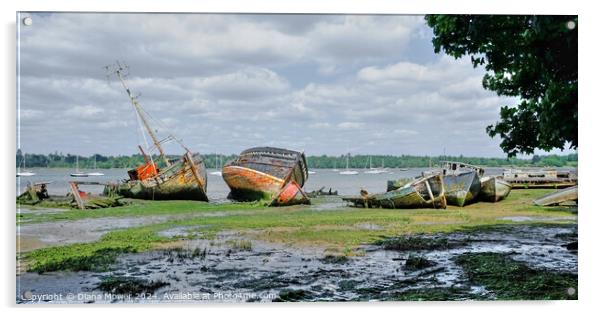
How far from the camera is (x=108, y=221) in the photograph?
7.73 m

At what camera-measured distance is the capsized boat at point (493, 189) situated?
8.38m

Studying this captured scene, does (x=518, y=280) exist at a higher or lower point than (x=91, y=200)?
lower

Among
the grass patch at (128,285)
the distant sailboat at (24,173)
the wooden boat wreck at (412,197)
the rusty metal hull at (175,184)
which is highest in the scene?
the distant sailboat at (24,173)

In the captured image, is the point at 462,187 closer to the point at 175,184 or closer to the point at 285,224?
the point at 285,224

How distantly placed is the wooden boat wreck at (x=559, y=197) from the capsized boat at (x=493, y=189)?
612mm

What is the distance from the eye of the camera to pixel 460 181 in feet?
29.2

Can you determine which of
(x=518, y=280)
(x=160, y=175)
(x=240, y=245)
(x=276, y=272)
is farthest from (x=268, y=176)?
(x=518, y=280)

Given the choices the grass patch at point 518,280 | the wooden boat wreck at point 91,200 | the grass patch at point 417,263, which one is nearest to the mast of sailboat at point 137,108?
the wooden boat wreck at point 91,200

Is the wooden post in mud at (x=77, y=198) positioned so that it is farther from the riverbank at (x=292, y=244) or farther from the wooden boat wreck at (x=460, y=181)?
the wooden boat wreck at (x=460, y=181)

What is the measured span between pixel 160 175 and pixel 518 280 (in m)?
5.40

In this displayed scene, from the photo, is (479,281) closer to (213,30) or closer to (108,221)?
(213,30)

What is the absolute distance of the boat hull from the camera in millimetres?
8516
